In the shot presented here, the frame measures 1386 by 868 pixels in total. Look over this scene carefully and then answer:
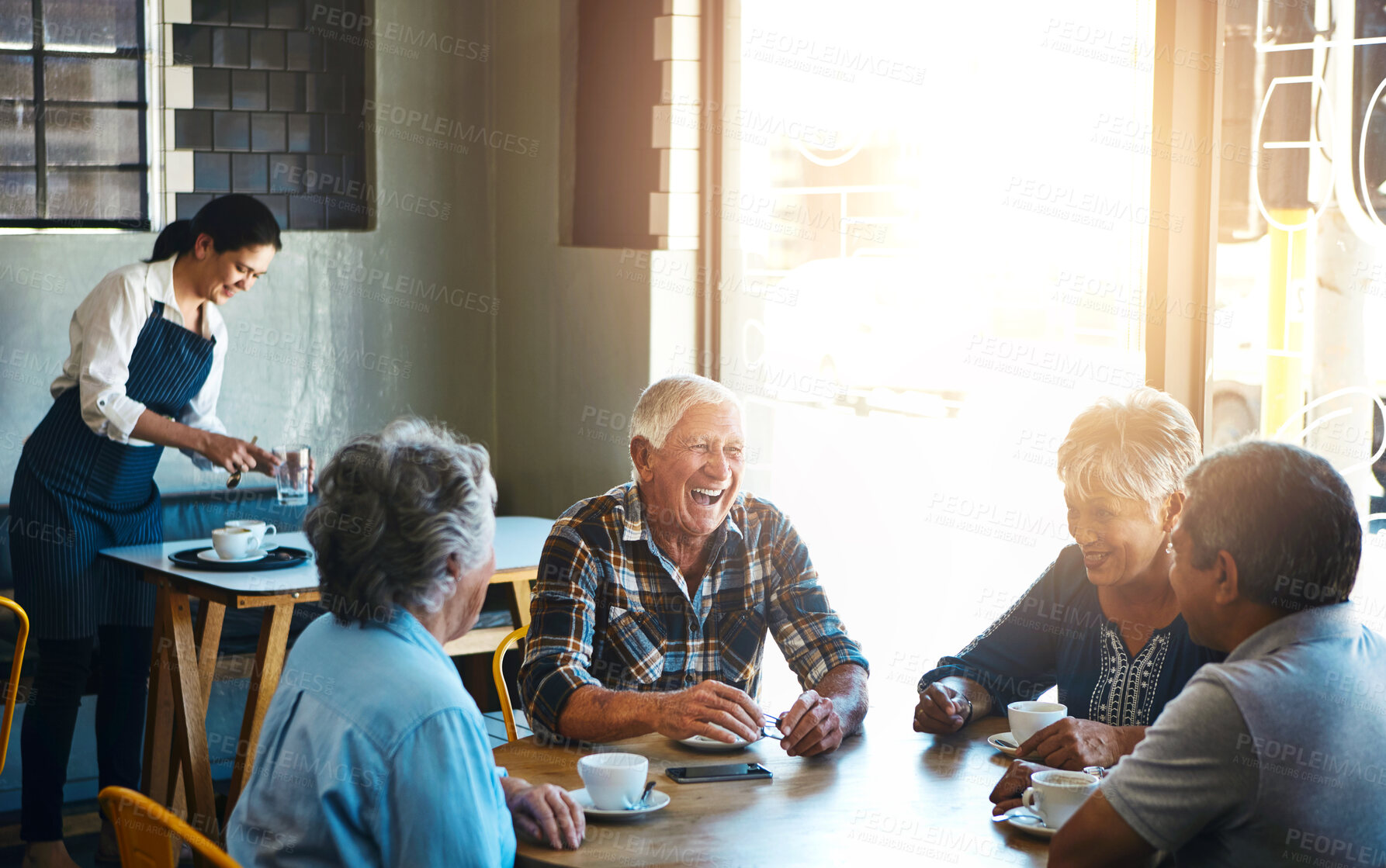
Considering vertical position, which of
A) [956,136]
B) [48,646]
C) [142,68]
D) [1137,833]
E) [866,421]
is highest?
[142,68]

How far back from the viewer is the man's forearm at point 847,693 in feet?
7.63

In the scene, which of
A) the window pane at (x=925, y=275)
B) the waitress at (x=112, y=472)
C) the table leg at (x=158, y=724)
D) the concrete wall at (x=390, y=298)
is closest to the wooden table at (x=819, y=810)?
the window pane at (x=925, y=275)

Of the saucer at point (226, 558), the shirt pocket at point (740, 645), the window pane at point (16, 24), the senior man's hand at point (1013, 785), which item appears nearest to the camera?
the senior man's hand at point (1013, 785)

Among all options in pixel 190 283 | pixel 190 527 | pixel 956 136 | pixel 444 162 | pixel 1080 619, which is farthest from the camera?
pixel 444 162

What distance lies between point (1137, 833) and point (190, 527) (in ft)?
12.0

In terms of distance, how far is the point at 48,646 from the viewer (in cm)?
362

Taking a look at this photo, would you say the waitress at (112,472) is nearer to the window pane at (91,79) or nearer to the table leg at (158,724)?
the table leg at (158,724)

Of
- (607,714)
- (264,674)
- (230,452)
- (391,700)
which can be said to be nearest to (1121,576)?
(607,714)

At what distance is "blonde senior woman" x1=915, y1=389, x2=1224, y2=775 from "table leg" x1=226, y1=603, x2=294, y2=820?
1773 millimetres

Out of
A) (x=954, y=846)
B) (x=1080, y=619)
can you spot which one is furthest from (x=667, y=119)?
(x=954, y=846)

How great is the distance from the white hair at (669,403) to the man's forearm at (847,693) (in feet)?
1.70

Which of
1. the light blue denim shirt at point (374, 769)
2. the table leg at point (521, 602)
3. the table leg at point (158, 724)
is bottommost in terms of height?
the table leg at point (158, 724)

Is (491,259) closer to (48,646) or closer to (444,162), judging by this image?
(444,162)

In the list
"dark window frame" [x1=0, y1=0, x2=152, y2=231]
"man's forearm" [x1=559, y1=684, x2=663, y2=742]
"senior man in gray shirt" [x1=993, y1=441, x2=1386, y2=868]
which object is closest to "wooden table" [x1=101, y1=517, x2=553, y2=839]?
"dark window frame" [x1=0, y1=0, x2=152, y2=231]
